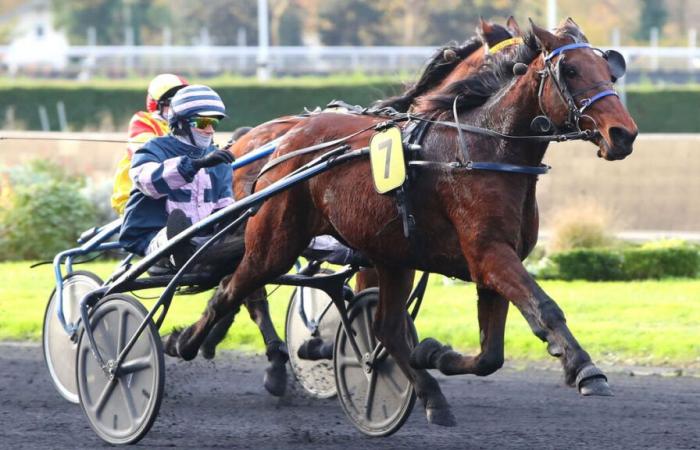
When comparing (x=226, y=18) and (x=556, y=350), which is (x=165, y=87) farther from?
(x=226, y=18)

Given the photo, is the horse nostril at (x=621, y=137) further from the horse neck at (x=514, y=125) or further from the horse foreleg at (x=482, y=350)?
the horse foreleg at (x=482, y=350)

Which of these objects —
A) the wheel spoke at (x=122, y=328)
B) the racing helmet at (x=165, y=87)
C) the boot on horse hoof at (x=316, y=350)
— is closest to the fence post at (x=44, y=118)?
the racing helmet at (x=165, y=87)

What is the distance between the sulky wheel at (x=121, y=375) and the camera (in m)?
5.37

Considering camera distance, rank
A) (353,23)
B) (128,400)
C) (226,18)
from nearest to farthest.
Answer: (128,400) < (353,23) < (226,18)

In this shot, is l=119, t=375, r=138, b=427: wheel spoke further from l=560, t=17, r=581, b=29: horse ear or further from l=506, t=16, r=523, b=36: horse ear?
l=506, t=16, r=523, b=36: horse ear

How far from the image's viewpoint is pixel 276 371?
6570mm

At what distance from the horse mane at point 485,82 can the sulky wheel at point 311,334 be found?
1516 mm

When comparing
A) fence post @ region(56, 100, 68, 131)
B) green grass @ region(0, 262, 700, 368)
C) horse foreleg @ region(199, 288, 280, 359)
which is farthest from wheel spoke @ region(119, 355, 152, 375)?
fence post @ region(56, 100, 68, 131)

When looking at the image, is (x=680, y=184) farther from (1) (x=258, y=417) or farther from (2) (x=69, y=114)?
(2) (x=69, y=114)

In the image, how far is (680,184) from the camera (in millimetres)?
12641

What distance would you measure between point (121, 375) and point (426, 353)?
1.28m

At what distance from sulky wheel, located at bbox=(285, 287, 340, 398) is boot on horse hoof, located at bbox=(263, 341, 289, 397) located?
84 millimetres

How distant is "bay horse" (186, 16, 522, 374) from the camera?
614 cm

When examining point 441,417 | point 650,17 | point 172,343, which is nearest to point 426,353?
point 441,417
